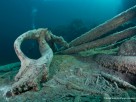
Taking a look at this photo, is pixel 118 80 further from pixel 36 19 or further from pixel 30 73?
pixel 36 19

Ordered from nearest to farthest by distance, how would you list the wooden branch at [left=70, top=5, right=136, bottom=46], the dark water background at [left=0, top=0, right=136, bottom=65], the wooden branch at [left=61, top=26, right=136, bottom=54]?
the wooden branch at [left=70, top=5, right=136, bottom=46] < the wooden branch at [left=61, top=26, right=136, bottom=54] < the dark water background at [left=0, top=0, right=136, bottom=65]

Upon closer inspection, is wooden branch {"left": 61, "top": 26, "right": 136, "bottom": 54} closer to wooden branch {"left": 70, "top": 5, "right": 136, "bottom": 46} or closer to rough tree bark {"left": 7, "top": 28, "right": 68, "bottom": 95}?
wooden branch {"left": 70, "top": 5, "right": 136, "bottom": 46}

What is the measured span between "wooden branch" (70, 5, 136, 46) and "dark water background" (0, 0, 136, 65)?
9.00 m

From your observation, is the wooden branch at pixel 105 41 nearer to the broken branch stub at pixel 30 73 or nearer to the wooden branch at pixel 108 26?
the wooden branch at pixel 108 26

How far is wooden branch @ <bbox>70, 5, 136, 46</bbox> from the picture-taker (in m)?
6.80

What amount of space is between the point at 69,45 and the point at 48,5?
48303mm

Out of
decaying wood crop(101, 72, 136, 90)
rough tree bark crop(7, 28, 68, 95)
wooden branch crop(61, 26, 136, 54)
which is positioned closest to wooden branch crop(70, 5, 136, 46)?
wooden branch crop(61, 26, 136, 54)

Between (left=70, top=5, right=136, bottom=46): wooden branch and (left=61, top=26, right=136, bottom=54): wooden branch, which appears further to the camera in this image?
(left=61, top=26, right=136, bottom=54): wooden branch

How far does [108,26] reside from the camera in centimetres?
695

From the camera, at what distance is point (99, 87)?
4.71 m

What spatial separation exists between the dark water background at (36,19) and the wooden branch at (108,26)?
29.5 feet

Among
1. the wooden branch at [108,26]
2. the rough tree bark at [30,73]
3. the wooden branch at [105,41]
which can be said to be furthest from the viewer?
the wooden branch at [105,41]

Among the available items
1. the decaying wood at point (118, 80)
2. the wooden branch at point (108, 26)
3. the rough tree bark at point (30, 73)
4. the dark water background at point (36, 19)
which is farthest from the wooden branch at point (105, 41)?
the dark water background at point (36, 19)

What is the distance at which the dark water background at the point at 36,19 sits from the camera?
17984 millimetres
